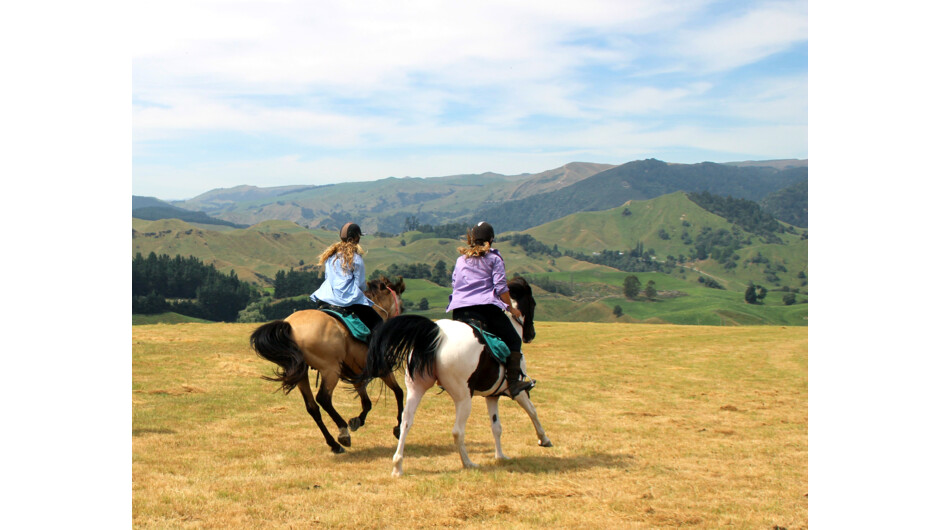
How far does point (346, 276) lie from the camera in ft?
32.1

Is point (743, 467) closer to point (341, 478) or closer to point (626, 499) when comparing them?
point (626, 499)

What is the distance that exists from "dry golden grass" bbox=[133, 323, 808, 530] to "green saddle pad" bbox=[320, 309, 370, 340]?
1626 millimetres

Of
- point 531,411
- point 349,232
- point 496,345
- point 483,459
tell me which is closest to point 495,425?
point 483,459

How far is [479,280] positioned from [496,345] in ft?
2.77

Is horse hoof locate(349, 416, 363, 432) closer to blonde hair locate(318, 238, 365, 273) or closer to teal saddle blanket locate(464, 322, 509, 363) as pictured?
blonde hair locate(318, 238, 365, 273)

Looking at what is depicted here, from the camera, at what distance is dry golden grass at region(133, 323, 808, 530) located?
671cm

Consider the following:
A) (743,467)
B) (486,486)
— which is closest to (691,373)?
(743,467)

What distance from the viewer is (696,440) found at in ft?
37.1

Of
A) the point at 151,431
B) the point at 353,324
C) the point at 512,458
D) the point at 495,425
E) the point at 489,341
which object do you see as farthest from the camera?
the point at 151,431

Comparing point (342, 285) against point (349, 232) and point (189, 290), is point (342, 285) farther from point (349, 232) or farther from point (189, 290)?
point (189, 290)

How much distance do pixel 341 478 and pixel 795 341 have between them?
29.4 m

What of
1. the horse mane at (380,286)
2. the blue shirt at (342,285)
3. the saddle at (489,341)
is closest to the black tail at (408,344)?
the saddle at (489,341)

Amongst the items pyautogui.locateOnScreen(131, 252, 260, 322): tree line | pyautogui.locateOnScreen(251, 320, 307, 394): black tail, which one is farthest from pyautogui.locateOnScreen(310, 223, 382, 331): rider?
pyautogui.locateOnScreen(131, 252, 260, 322): tree line
